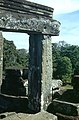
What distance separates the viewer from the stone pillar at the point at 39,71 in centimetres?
693

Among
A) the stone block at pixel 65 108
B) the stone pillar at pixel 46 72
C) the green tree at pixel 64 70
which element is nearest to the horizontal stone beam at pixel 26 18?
the stone pillar at pixel 46 72

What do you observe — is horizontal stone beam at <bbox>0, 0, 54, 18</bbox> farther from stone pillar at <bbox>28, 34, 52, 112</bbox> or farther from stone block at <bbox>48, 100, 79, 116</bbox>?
stone block at <bbox>48, 100, 79, 116</bbox>

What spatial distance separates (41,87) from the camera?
6934 mm

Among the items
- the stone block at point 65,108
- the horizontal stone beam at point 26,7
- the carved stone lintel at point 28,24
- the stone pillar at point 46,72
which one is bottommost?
the stone block at point 65,108

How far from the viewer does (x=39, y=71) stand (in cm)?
699

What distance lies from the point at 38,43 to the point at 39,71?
2.55ft

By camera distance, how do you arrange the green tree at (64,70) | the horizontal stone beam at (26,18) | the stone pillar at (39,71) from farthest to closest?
1. the green tree at (64,70)
2. the stone pillar at (39,71)
3. the horizontal stone beam at (26,18)

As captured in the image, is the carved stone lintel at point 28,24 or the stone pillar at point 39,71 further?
the stone pillar at point 39,71

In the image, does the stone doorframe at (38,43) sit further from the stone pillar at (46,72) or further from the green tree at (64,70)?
the green tree at (64,70)

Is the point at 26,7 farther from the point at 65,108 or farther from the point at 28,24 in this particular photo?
the point at 65,108

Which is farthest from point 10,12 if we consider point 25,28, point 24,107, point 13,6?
point 24,107

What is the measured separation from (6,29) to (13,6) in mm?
582

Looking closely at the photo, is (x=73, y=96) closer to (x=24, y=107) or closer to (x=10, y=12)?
(x=24, y=107)

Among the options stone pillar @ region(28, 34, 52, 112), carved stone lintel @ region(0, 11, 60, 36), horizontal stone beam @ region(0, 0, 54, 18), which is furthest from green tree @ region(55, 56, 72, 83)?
horizontal stone beam @ region(0, 0, 54, 18)
